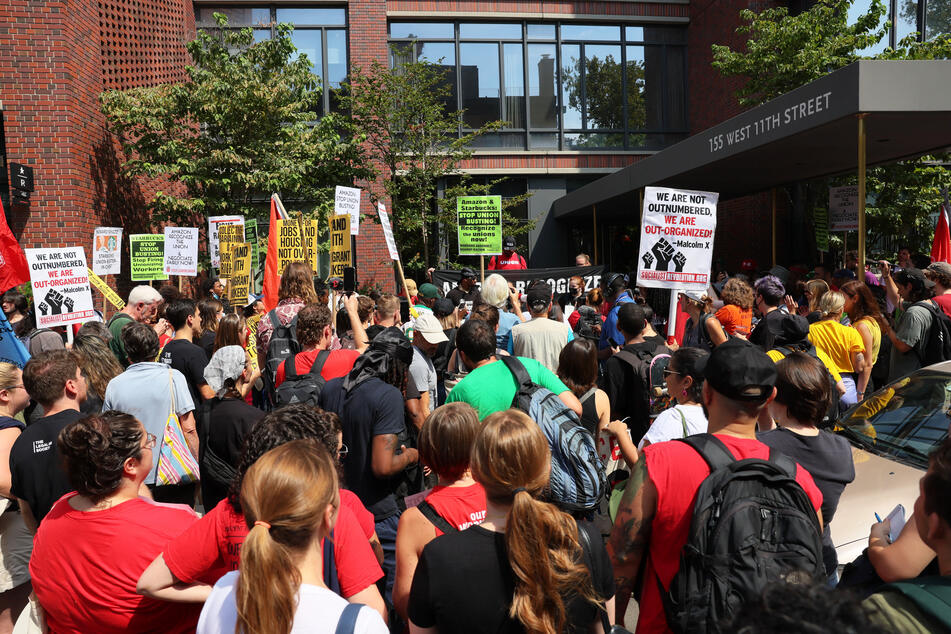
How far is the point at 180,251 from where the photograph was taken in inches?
488

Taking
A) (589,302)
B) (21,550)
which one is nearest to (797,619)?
(21,550)

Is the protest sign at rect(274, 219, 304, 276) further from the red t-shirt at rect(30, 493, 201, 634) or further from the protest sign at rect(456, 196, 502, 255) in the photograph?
the red t-shirt at rect(30, 493, 201, 634)

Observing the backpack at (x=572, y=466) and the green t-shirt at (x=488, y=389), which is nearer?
the backpack at (x=572, y=466)

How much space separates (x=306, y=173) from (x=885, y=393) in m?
14.4

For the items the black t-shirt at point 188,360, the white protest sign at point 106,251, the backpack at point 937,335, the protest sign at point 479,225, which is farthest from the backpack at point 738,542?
the white protest sign at point 106,251

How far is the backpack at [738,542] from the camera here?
6.56 feet

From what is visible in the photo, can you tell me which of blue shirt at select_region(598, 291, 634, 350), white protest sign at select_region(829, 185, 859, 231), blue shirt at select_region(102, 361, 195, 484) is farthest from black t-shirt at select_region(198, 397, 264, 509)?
white protest sign at select_region(829, 185, 859, 231)

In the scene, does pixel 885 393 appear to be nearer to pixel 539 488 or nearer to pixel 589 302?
pixel 539 488

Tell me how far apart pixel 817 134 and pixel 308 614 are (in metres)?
9.62

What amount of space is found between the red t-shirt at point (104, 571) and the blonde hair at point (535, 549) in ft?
3.73

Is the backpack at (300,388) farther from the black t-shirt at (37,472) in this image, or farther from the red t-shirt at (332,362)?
the black t-shirt at (37,472)

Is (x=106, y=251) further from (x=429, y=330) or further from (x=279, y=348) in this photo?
(x=429, y=330)

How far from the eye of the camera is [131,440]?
252 cm

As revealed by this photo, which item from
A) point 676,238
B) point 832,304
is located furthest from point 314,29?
point 832,304
